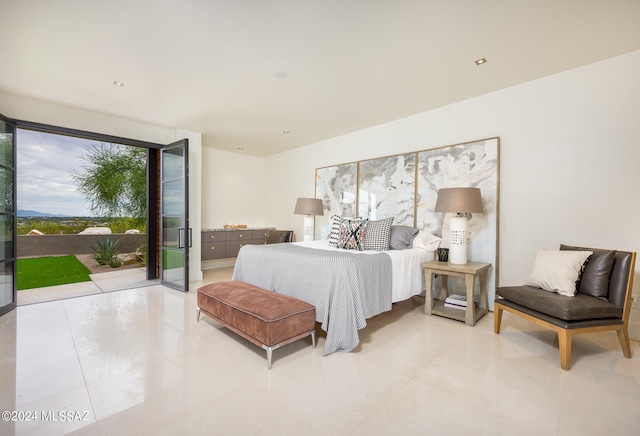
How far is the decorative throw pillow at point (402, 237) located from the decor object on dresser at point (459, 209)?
53 centimetres

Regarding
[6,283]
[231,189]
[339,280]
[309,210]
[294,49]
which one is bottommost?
[6,283]

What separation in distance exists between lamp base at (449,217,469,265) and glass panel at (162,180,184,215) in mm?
3830

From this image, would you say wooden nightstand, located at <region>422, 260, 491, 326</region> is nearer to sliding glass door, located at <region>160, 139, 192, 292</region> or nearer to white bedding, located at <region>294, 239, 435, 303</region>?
white bedding, located at <region>294, 239, 435, 303</region>

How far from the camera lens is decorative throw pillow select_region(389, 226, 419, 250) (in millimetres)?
3621

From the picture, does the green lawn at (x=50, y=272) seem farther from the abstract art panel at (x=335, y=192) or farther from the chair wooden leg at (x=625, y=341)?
the chair wooden leg at (x=625, y=341)

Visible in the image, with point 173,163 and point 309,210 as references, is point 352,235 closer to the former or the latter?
point 309,210

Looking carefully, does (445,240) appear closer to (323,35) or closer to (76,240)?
(323,35)

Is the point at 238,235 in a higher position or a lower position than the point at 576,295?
higher

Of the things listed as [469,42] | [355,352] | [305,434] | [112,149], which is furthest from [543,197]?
[112,149]

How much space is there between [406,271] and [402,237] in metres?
0.60

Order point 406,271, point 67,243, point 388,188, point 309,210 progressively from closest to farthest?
point 406,271 → point 388,188 → point 309,210 → point 67,243

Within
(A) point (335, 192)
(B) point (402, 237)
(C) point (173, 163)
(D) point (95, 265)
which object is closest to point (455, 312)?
(B) point (402, 237)

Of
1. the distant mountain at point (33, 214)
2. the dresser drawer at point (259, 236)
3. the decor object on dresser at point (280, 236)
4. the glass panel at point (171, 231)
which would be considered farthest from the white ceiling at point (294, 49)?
the distant mountain at point (33, 214)

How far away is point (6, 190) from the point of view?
11.1ft
